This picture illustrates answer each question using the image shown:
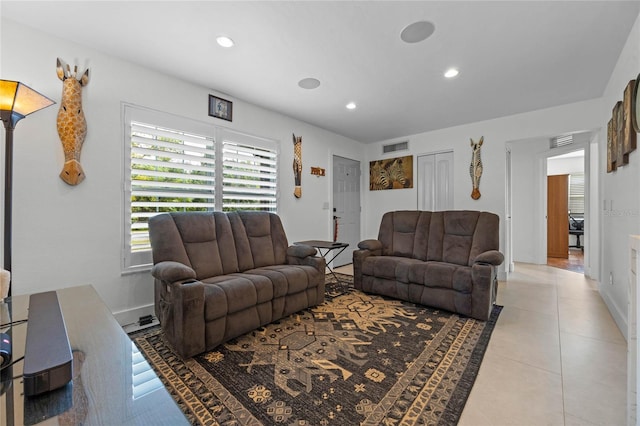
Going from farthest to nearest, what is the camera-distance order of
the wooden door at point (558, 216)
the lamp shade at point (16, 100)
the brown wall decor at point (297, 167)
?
the wooden door at point (558, 216) < the brown wall decor at point (297, 167) < the lamp shade at point (16, 100)

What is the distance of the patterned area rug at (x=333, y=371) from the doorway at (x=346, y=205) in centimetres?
259

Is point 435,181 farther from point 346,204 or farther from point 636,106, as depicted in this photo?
point 636,106

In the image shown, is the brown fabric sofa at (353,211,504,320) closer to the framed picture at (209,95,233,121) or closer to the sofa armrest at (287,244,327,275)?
the sofa armrest at (287,244,327,275)

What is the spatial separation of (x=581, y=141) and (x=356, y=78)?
456 centimetres

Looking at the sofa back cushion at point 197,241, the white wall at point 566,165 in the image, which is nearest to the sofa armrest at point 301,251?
the sofa back cushion at point 197,241

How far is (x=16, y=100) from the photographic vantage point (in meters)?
1.72

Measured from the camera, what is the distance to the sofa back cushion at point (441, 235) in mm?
3176

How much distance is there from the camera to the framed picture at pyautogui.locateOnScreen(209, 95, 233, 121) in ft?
10.8

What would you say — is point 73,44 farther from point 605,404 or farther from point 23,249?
point 605,404

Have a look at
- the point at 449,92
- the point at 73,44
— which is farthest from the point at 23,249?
the point at 449,92

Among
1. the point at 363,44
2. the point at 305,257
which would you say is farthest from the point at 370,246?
the point at 363,44

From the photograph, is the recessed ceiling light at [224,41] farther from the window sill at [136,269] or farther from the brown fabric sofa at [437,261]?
the brown fabric sofa at [437,261]

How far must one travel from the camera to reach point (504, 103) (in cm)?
370

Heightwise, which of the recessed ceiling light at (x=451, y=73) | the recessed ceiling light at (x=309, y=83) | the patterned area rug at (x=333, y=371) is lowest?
the patterned area rug at (x=333, y=371)
